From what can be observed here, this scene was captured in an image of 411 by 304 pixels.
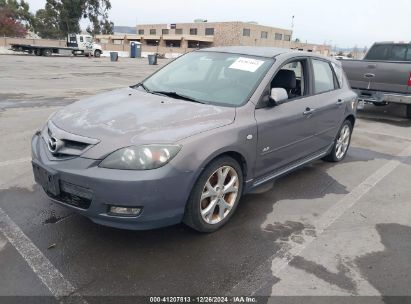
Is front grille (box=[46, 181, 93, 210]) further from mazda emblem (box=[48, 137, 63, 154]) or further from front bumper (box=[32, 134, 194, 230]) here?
mazda emblem (box=[48, 137, 63, 154])

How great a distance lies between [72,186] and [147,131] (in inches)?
28.7

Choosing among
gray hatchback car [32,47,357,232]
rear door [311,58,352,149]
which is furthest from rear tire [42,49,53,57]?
rear door [311,58,352,149]

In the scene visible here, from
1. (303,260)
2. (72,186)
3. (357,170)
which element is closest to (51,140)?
(72,186)

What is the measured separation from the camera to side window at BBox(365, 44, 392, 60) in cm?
1100

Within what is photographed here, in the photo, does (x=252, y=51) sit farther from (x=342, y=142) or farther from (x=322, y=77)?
(x=342, y=142)

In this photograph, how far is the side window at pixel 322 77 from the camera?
15.9ft

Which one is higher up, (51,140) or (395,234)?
(51,140)

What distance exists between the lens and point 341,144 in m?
5.82

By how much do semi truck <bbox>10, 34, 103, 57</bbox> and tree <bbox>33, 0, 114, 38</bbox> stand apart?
29.7m

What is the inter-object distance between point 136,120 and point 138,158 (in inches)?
19.4

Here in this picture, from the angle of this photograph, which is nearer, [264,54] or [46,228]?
[46,228]

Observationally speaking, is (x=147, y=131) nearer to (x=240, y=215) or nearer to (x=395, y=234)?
(x=240, y=215)

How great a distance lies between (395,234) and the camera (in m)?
3.70

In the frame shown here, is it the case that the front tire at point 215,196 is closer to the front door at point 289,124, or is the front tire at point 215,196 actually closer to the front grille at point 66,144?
the front door at point 289,124
